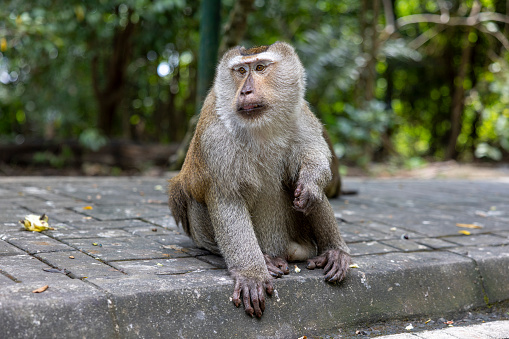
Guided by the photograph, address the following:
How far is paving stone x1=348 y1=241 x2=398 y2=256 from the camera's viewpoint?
12.1 feet

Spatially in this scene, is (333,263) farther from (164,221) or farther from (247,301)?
(164,221)

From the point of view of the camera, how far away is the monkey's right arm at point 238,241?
285 centimetres

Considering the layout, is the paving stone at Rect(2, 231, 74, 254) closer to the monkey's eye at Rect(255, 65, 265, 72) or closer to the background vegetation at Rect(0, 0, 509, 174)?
the monkey's eye at Rect(255, 65, 265, 72)

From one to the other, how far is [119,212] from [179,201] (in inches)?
52.4

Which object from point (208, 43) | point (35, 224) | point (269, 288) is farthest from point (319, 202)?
point (208, 43)

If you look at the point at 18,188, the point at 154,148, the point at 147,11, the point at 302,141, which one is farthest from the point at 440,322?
the point at 154,148

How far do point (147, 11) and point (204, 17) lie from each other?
1.67m

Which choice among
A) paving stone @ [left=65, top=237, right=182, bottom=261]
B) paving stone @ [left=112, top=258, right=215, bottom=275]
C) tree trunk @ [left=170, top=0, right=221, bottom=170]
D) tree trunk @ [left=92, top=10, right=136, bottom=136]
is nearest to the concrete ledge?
paving stone @ [left=112, top=258, right=215, bottom=275]

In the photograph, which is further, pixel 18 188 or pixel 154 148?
pixel 154 148

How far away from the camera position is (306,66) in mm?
10305

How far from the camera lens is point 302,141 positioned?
10.5 ft

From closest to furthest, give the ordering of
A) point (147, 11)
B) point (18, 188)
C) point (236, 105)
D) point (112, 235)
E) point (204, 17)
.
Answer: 1. point (236, 105)
2. point (112, 235)
3. point (18, 188)
4. point (204, 17)
5. point (147, 11)

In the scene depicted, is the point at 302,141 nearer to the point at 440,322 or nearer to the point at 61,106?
the point at 440,322

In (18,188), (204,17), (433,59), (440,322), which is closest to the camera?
(440,322)
